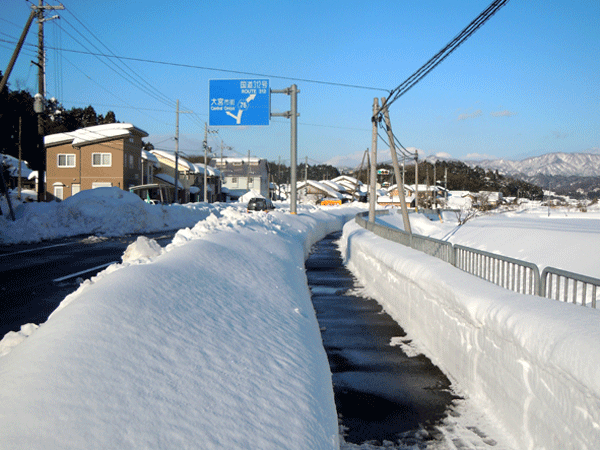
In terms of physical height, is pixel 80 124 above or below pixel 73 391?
above

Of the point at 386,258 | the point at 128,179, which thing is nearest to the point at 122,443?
the point at 386,258

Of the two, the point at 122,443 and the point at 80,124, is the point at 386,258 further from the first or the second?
the point at 80,124

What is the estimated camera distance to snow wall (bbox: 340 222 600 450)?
3119 millimetres

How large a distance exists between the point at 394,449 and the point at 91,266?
998 cm

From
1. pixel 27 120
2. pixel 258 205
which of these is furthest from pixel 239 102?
pixel 27 120

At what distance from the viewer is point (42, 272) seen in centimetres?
1130

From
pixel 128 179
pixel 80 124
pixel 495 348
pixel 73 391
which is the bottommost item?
pixel 495 348

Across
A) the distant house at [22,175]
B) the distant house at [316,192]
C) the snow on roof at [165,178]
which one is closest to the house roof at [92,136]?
the distant house at [22,175]

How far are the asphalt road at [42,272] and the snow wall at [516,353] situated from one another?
5331 mm

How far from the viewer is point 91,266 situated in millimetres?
12273

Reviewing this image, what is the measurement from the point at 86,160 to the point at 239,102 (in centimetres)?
2728

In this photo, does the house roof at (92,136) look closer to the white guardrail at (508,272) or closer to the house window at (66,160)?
the house window at (66,160)

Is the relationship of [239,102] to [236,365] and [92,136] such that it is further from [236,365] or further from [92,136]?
[92,136]

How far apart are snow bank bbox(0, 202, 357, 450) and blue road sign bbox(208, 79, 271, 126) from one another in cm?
1625
